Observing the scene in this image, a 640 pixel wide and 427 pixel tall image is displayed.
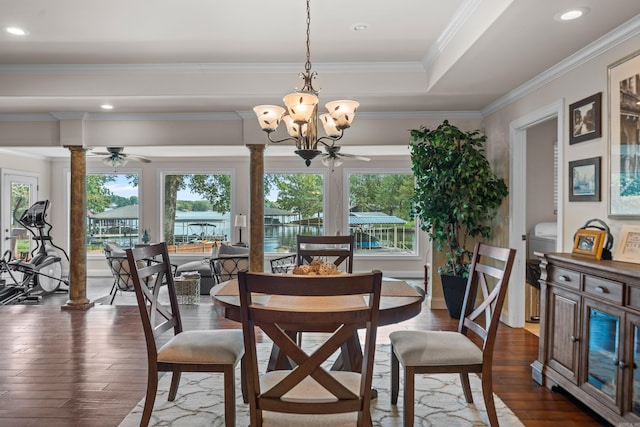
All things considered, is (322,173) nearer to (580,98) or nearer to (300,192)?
(300,192)

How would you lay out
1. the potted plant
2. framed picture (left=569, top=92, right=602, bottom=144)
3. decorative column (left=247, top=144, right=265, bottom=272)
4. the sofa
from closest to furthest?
framed picture (left=569, top=92, right=602, bottom=144)
the potted plant
decorative column (left=247, top=144, right=265, bottom=272)
the sofa

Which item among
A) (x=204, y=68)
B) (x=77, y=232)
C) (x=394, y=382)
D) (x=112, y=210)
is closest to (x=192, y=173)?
(x=112, y=210)

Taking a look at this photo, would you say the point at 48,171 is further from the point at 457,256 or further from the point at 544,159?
the point at 544,159

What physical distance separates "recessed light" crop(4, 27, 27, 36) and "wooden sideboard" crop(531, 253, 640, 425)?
431cm

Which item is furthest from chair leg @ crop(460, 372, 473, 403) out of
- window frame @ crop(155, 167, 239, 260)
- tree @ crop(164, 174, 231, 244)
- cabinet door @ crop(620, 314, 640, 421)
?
tree @ crop(164, 174, 231, 244)

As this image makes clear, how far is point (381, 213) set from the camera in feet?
28.3

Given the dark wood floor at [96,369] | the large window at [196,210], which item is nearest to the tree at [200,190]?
the large window at [196,210]

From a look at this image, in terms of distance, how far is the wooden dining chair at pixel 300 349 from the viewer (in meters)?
1.47

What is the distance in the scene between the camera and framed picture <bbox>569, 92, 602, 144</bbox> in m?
3.01

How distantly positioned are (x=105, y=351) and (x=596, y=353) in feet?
12.1

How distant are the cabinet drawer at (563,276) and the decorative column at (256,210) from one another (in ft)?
10.6

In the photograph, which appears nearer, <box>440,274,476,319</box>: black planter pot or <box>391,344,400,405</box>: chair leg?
<box>391,344,400,405</box>: chair leg

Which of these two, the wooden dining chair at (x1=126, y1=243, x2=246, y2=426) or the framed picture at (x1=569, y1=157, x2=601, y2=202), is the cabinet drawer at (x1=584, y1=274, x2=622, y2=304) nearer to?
the framed picture at (x1=569, y1=157, x2=601, y2=202)

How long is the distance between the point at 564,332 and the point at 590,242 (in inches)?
23.8
